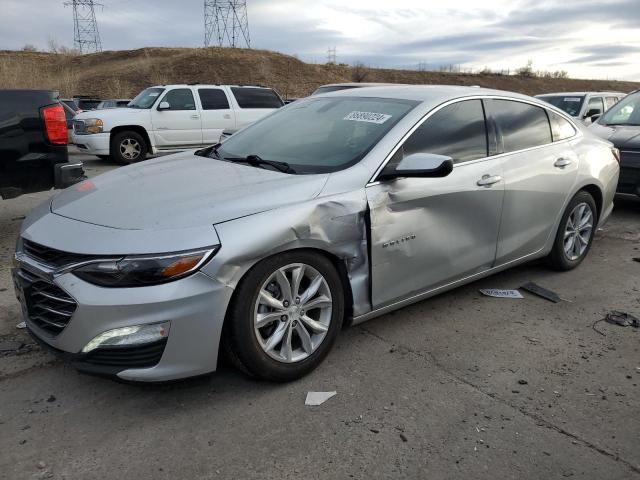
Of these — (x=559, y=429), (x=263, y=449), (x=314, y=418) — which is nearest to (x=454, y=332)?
(x=559, y=429)

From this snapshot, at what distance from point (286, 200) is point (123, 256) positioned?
892 millimetres

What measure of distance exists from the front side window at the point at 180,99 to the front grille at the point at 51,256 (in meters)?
10.9

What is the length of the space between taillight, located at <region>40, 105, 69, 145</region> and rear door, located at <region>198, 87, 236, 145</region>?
7868 mm

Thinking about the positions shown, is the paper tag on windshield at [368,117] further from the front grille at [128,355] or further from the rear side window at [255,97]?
the rear side window at [255,97]

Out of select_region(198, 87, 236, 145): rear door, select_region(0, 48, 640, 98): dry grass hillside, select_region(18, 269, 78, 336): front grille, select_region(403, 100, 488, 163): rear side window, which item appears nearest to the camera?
select_region(18, 269, 78, 336): front grille

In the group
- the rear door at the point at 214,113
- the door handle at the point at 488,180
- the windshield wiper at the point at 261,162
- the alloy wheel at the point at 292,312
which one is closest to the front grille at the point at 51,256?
the alloy wheel at the point at 292,312

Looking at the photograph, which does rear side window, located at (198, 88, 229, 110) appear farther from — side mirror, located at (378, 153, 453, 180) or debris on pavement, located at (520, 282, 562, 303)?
side mirror, located at (378, 153, 453, 180)

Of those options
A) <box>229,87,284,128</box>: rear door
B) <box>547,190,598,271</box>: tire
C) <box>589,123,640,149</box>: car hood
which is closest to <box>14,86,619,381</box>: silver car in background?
<box>547,190,598,271</box>: tire

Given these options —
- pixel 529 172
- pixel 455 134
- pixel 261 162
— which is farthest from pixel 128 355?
pixel 529 172

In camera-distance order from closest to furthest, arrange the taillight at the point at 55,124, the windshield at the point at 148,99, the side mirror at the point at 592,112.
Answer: the taillight at the point at 55,124
the side mirror at the point at 592,112
the windshield at the point at 148,99

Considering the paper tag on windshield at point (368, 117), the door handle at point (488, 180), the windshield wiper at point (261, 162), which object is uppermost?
the paper tag on windshield at point (368, 117)

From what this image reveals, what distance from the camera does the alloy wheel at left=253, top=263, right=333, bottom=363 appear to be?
2909mm

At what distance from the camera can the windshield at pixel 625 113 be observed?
25.7 ft

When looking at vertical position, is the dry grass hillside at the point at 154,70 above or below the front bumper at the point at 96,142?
above
